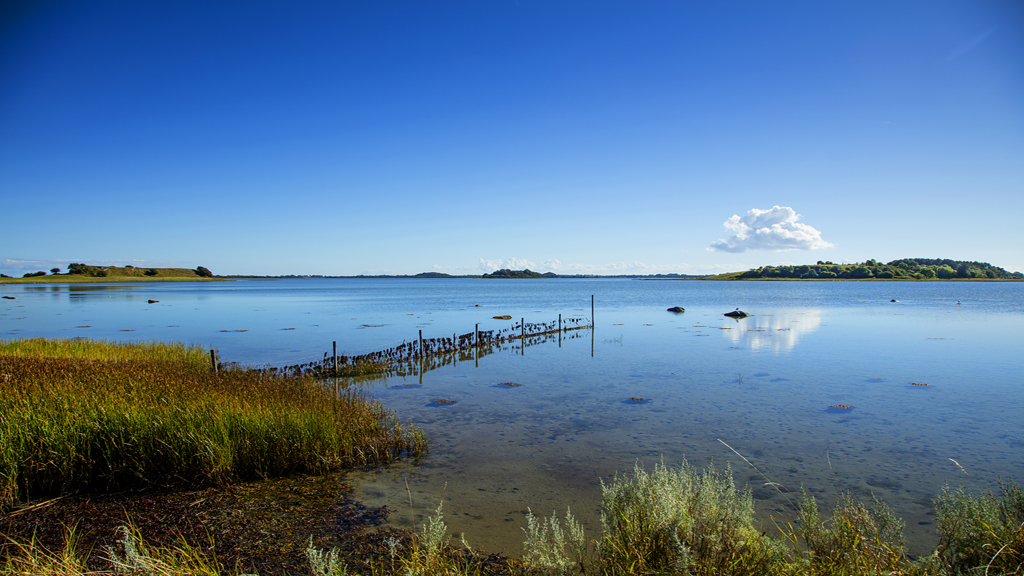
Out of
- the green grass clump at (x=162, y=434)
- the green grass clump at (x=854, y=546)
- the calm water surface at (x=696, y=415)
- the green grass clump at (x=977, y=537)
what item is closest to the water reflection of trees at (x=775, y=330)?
the calm water surface at (x=696, y=415)

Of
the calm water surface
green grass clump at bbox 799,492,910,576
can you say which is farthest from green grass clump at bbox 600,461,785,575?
the calm water surface

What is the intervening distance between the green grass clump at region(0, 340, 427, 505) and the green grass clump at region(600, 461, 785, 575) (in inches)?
254

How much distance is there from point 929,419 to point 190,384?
20.6m

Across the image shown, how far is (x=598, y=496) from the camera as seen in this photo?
903 cm

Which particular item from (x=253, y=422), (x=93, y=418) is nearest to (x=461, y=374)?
(x=253, y=422)

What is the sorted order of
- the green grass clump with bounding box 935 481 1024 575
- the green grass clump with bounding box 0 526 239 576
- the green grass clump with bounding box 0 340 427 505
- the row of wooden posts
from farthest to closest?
the row of wooden posts → the green grass clump with bounding box 0 340 427 505 → the green grass clump with bounding box 935 481 1024 575 → the green grass clump with bounding box 0 526 239 576

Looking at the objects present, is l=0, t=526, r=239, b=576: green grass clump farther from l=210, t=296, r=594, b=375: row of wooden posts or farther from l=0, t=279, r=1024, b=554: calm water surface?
l=210, t=296, r=594, b=375: row of wooden posts

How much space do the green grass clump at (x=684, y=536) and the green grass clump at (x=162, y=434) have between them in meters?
6.46

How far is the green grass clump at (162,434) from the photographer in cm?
790

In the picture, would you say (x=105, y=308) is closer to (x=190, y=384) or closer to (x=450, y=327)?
(x=450, y=327)

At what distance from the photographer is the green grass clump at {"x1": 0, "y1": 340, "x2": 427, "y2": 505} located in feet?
25.9

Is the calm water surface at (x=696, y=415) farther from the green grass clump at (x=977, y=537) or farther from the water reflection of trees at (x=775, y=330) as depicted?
the green grass clump at (x=977, y=537)

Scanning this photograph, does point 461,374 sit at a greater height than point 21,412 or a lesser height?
lesser

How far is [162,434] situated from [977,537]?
1162 centimetres
